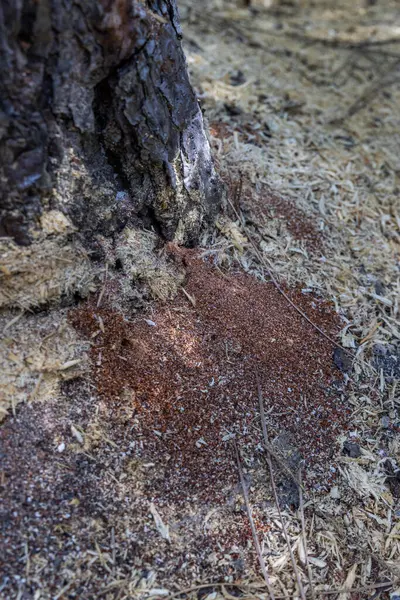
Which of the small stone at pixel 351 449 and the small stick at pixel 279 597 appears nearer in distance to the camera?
the small stick at pixel 279 597

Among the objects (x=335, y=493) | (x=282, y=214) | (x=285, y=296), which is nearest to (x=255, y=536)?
(x=335, y=493)

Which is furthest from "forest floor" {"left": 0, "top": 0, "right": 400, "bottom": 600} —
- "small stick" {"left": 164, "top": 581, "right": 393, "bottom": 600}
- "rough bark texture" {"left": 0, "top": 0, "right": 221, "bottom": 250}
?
"rough bark texture" {"left": 0, "top": 0, "right": 221, "bottom": 250}

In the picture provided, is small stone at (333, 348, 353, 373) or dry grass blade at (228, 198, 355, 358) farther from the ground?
dry grass blade at (228, 198, 355, 358)

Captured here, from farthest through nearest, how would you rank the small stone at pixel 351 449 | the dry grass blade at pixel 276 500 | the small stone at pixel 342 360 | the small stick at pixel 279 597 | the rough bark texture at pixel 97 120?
the small stone at pixel 342 360, the small stone at pixel 351 449, the dry grass blade at pixel 276 500, the small stick at pixel 279 597, the rough bark texture at pixel 97 120

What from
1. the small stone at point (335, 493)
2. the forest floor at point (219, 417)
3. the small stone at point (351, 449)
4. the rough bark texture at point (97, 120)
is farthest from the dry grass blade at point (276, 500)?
the rough bark texture at point (97, 120)

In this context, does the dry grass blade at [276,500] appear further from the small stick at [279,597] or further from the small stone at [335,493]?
the small stone at [335,493]

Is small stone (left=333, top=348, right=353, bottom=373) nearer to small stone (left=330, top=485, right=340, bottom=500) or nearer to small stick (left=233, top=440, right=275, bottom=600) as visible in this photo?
small stone (left=330, top=485, right=340, bottom=500)

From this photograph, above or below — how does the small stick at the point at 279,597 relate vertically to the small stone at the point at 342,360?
below
